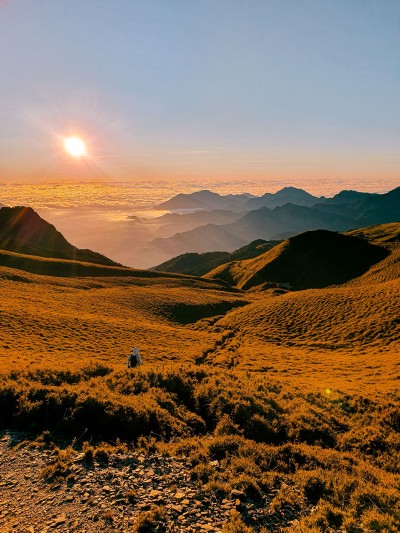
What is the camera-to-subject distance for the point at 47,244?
611 feet

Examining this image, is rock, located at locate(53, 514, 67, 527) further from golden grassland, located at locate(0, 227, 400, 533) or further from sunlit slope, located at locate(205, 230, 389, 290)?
sunlit slope, located at locate(205, 230, 389, 290)

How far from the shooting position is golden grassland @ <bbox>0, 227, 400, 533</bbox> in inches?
429

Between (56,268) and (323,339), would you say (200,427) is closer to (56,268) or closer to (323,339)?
(323,339)

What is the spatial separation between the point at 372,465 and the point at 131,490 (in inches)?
402

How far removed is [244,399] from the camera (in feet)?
61.9

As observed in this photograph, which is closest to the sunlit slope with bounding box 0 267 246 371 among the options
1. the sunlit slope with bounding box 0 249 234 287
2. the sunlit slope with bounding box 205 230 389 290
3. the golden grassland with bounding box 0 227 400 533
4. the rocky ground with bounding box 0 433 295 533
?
the golden grassland with bounding box 0 227 400 533

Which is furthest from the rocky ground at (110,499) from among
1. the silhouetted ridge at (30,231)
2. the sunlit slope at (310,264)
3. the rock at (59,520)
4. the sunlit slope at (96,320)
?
the silhouetted ridge at (30,231)

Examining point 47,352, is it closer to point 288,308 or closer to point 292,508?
point 292,508

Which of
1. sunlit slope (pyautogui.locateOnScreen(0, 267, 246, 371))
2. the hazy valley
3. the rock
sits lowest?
sunlit slope (pyautogui.locateOnScreen(0, 267, 246, 371))

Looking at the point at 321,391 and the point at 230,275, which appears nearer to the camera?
the point at 321,391

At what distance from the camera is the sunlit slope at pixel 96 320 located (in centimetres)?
3354

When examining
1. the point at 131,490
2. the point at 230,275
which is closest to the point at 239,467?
the point at 131,490

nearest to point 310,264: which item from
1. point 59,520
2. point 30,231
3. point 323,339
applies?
point 323,339

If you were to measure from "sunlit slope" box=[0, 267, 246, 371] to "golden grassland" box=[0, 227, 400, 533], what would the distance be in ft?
1.21
